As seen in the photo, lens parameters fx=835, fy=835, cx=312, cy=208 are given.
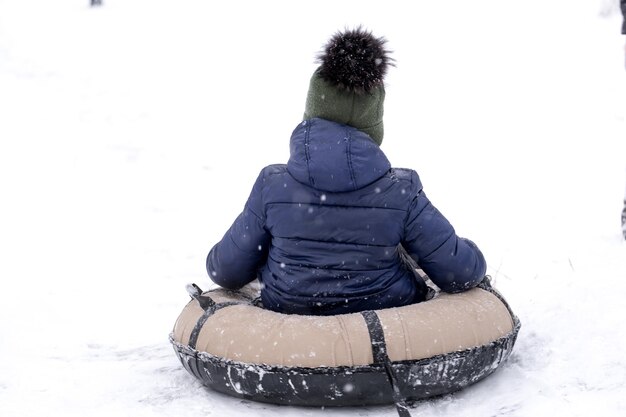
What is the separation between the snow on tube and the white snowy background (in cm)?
13

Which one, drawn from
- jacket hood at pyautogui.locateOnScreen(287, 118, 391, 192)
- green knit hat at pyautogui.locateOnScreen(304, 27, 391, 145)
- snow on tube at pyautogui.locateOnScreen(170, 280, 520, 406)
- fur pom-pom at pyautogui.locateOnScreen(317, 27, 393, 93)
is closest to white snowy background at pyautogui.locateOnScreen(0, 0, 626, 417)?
snow on tube at pyautogui.locateOnScreen(170, 280, 520, 406)

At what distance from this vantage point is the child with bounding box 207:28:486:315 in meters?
3.67

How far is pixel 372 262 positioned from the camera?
379cm

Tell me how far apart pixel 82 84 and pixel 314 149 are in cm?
830

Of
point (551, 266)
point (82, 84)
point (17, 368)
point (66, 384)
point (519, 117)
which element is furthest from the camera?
point (82, 84)

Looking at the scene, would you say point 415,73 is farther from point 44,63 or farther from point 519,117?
point 44,63

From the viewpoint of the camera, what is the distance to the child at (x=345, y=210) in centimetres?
367

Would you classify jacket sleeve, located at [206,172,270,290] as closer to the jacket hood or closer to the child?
the child

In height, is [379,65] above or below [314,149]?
above

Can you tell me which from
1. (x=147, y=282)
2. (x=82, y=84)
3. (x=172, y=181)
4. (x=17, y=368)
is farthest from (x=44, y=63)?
(x=17, y=368)

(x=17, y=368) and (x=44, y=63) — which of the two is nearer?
(x=17, y=368)

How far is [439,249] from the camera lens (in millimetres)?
3818

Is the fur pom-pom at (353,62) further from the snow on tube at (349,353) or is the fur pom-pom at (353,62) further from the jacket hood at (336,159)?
the snow on tube at (349,353)

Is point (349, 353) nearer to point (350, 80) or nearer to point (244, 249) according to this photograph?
point (244, 249)
